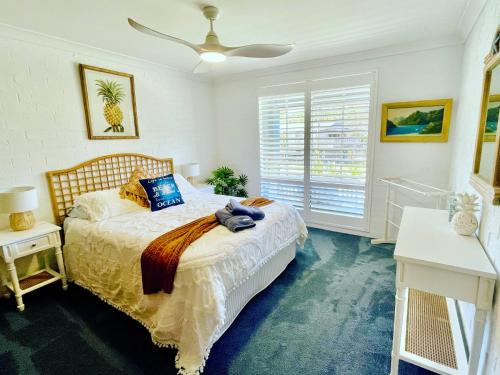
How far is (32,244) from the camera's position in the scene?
7.82 ft

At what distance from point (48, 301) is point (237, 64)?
3.70 m

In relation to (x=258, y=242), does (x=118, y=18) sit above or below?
above

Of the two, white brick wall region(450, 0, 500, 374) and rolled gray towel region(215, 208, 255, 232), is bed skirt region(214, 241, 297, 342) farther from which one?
white brick wall region(450, 0, 500, 374)

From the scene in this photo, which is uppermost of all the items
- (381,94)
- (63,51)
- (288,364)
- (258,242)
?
(63,51)

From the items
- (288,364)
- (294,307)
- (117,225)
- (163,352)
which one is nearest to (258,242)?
(294,307)

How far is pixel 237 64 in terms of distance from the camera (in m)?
3.86

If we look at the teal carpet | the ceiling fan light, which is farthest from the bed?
the ceiling fan light

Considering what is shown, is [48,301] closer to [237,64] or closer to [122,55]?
[122,55]

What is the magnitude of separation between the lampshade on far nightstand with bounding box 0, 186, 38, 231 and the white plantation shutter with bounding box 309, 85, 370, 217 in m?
3.44

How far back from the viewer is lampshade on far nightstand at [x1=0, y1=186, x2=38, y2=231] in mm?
2236

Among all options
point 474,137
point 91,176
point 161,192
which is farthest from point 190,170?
point 474,137

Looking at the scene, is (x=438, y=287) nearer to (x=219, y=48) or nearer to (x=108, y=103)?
(x=219, y=48)

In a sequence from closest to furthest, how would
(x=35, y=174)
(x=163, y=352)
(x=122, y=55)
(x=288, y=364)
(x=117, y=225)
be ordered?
(x=288, y=364), (x=163, y=352), (x=117, y=225), (x=35, y=174), (x=122, y=55)

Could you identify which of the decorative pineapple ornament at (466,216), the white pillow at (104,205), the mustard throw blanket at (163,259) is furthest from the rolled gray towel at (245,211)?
the decorative pineapple ornament at (466,216)
